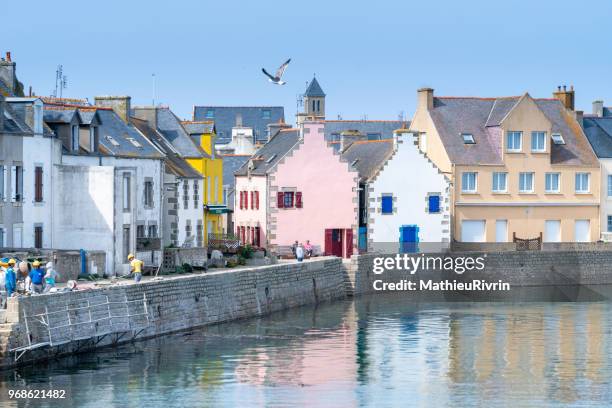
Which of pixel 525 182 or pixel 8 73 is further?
pixel 525 182

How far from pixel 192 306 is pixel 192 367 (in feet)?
28.2

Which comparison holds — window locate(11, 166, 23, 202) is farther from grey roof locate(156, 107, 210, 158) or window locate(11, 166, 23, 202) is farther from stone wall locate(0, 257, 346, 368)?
grey roof locate(156, 107, 210, 158)

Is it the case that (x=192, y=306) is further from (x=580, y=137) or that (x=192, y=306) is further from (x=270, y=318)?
(x=580, y=137)

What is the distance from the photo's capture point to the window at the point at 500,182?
8338 cm

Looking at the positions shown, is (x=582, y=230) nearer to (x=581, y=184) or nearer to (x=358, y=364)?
(x=581, y=184)

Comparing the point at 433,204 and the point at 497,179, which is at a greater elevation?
the point at 497,179

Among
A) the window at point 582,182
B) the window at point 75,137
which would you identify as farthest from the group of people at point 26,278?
the window at point 582,182

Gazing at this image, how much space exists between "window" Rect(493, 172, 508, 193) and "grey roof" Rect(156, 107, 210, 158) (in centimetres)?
1626

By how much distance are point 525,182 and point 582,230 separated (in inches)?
170

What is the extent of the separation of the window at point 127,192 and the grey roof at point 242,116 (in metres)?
76.6

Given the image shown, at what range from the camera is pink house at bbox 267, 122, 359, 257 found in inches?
3135

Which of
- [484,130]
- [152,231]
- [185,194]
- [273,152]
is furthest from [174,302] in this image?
[484,130]

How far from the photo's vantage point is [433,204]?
265 ft

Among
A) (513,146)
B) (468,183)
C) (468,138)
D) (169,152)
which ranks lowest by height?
(468,183)
